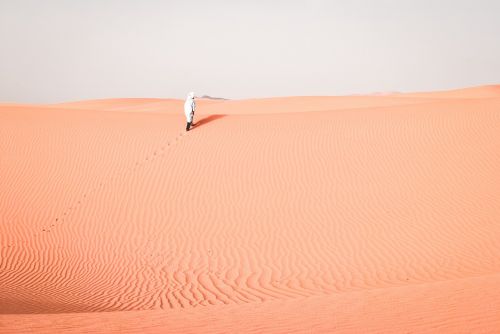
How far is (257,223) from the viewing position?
10.6 meters

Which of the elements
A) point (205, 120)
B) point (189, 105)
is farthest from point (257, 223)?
point (205, 120)

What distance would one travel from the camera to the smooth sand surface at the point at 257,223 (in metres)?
4.96

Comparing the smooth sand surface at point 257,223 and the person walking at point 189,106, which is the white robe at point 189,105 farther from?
the smooth sand surface at point 257,223

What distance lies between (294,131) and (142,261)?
8.66m

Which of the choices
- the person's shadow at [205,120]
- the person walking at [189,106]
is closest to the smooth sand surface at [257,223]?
the person walking at [189,106]

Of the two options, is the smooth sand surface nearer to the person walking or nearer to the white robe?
the person walking

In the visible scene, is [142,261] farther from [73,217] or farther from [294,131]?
[294,131]

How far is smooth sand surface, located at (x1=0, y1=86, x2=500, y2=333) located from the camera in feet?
16.3

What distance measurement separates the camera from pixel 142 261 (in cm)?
901

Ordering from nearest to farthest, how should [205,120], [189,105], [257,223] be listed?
1. [257,223]
2. [189,105]
3. [205,120]

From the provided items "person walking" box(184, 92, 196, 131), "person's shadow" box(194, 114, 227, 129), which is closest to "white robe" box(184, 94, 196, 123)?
"person walking" box(184, 92, 196, 131)

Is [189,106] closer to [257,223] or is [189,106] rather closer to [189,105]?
[189,105]

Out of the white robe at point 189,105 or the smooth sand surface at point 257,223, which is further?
the white robe at point 189,105

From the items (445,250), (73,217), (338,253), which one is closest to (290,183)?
(338,253)
